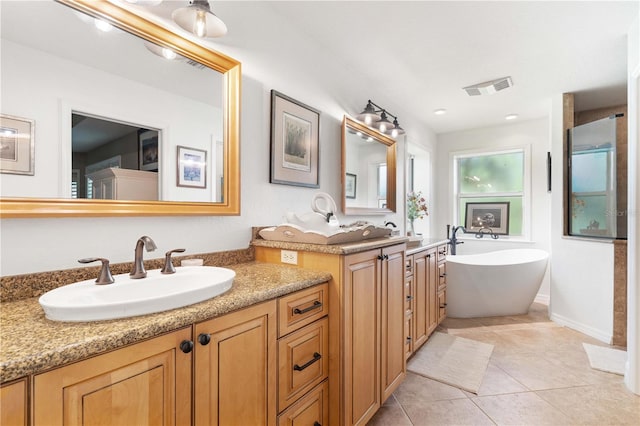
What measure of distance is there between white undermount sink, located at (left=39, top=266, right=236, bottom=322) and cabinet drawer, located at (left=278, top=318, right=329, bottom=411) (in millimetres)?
381

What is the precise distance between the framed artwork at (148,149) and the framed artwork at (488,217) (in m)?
4.55

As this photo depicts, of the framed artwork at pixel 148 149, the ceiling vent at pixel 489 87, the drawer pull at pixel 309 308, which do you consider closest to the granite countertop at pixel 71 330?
the drawer pull at pixel 309 308

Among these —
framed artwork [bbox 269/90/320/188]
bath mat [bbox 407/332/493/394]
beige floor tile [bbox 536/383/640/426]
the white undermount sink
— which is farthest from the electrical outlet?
beige floor tile [bbox 536/383/640/426]

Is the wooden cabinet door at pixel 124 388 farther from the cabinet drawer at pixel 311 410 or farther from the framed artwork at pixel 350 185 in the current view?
the framed artwork at pixel 350 185

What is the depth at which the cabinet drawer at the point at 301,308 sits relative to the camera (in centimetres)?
117

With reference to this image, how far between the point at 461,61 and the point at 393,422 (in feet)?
9.18

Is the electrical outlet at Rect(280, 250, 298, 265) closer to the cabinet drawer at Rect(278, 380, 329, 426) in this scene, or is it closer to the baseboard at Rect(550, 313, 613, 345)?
the cabinet drawer at Rect(278, 380, 329, 426)

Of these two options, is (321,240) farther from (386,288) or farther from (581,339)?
(581,339)

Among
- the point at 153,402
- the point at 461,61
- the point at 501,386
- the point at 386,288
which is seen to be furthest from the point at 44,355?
the point at 461,61

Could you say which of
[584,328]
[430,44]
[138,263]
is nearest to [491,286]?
[584,328]

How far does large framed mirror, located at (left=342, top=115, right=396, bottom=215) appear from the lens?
8.39 feet

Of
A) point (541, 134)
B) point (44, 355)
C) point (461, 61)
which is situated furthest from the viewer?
point (541, 134)

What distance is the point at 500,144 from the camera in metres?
4.33

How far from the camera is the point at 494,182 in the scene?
446 centimetres
